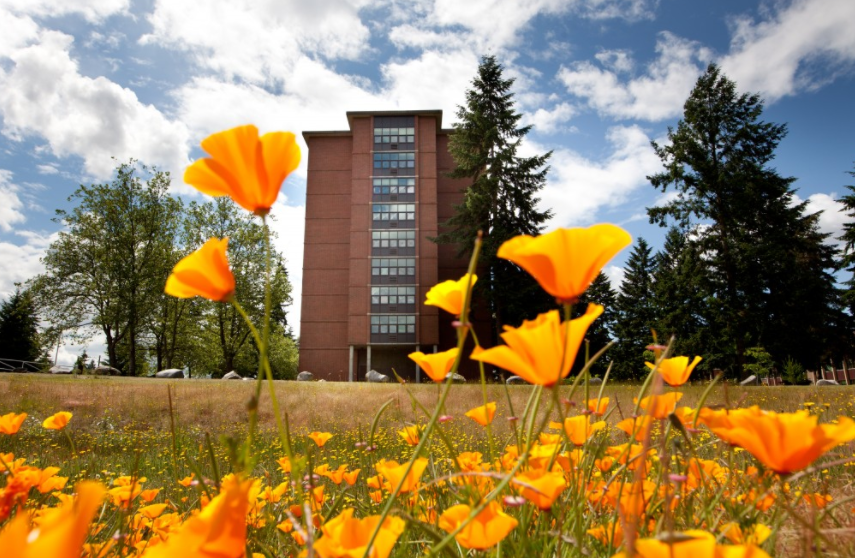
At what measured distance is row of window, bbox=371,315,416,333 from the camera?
3014 cm

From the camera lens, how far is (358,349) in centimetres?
3147

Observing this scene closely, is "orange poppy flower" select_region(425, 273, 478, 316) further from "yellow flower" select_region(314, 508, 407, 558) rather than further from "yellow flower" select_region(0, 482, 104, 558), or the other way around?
"yellow flower" select_region(0, 482, 104, 558)

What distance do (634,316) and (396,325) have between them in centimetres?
1378

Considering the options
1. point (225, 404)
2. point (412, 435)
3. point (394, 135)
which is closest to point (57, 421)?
point (412, 435)

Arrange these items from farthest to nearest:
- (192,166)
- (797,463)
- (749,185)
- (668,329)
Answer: (668,329), (749,185), (192,166), (797,463)

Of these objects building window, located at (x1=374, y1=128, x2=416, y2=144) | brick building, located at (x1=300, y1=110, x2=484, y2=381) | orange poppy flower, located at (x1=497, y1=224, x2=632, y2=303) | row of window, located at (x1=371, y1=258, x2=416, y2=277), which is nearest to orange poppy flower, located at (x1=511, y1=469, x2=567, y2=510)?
orange poppy flower, located at (x1=497, y1=224, x2=632, y2=303)

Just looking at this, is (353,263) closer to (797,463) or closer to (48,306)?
(48,306)

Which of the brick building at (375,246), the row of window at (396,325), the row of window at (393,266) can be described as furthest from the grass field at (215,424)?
the row of window at (393,266)

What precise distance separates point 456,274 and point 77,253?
1961cm

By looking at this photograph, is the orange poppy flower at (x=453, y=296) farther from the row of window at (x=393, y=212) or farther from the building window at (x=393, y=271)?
the row of window at (x=393, y=212)

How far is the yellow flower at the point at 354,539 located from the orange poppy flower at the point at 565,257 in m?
0.36

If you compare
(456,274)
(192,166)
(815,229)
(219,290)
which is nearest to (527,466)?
(219,290)

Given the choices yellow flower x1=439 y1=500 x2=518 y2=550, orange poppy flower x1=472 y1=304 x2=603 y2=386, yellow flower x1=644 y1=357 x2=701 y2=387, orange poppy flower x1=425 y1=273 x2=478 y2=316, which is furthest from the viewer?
yellow flower x1=644 y1=357 x2=701 y2=387

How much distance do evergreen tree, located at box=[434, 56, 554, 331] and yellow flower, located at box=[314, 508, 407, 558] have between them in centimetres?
2395
